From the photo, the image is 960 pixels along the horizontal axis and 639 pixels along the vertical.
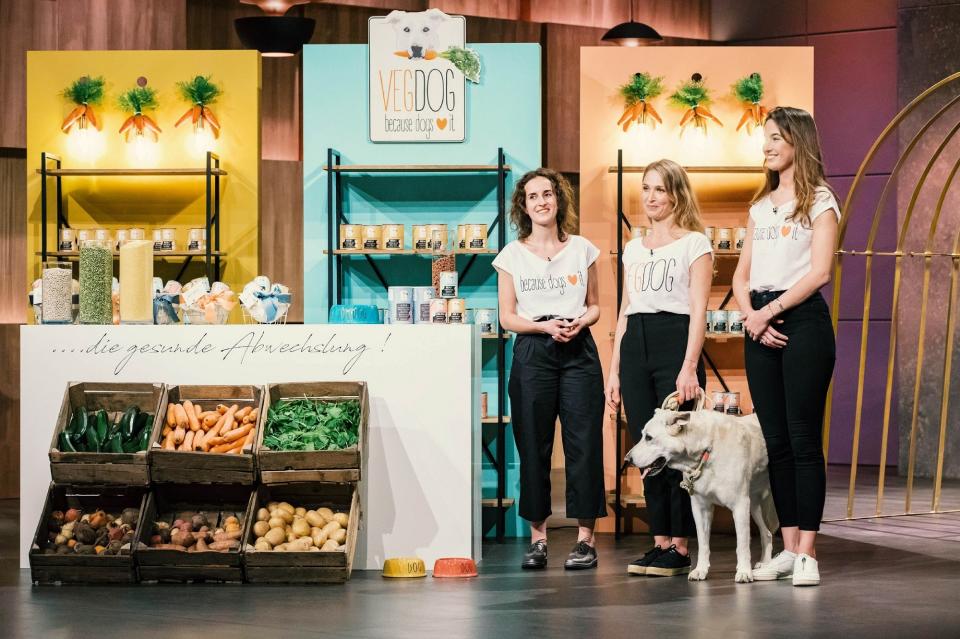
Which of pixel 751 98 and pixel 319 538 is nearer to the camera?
pixel 319 538

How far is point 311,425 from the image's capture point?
452 cm

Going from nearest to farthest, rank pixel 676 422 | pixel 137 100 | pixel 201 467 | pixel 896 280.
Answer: pixel 676 422 → pixel 201 467 → pixel 896 280 → pixel 137 100

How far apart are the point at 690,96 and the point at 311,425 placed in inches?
112

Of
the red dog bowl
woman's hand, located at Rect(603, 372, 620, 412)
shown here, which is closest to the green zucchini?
the red dog bowl

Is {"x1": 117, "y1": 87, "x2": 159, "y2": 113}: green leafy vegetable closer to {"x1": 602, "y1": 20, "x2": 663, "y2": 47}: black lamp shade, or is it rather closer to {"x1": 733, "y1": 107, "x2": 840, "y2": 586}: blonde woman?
{"x1": 602, "y1": 20, "x2": 663, "y2": 47}: black lamp shade

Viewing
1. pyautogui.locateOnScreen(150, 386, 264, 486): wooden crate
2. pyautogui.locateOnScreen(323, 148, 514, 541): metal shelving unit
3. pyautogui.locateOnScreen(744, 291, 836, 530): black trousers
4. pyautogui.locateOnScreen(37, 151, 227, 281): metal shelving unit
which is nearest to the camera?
pyautogui.locateOnScreen(744, 291, 836, 530): black trousers

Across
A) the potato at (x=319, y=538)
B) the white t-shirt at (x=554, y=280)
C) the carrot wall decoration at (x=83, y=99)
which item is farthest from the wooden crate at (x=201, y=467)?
the carrot wall decoration at (x=83, y=99)

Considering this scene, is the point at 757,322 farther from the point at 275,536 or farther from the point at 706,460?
the point at 275,536

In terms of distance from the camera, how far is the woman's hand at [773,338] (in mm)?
4234

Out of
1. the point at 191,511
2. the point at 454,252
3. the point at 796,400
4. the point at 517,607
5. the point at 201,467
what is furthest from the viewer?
the point at 454,252

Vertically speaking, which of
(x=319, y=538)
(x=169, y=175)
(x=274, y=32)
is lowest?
(x=319, y=538)

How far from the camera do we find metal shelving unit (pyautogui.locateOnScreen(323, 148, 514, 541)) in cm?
599

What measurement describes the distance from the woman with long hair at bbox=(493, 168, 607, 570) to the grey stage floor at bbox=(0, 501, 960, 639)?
0.79 ft

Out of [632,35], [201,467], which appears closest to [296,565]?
[201,467]
